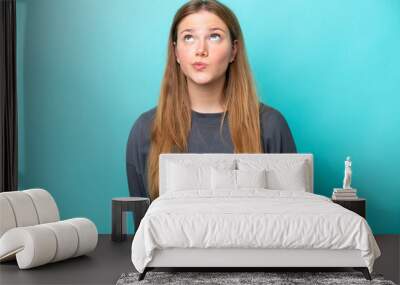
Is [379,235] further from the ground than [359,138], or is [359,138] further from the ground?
[359,138]

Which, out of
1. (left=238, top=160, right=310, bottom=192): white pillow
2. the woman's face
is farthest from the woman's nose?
(left=238, top=160, right=310, bottom=192): white pillow

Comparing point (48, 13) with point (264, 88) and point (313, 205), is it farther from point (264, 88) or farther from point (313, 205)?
point (313, 205)

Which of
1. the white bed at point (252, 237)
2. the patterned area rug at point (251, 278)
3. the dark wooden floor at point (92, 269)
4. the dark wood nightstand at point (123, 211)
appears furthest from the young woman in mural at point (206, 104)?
the patterned area rug at point (251, 278)

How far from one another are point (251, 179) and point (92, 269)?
65.8 inches

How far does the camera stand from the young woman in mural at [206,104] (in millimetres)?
7070

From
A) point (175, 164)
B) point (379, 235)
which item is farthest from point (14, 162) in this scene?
point (379, 235)

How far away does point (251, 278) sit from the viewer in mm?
4953

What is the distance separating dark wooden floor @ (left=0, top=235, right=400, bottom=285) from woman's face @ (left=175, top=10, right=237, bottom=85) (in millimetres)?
1858

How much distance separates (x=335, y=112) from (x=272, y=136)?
0.71 meters

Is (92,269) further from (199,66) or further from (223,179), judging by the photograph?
(199,66)

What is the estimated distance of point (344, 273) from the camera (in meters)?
5.22

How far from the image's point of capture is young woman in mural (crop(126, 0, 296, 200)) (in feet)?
23.2

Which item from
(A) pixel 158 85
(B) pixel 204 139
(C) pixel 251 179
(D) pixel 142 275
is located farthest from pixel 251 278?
(A) pixel 158 85

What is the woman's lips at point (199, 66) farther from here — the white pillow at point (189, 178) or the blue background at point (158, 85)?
the white pillow at point (189, 178)
